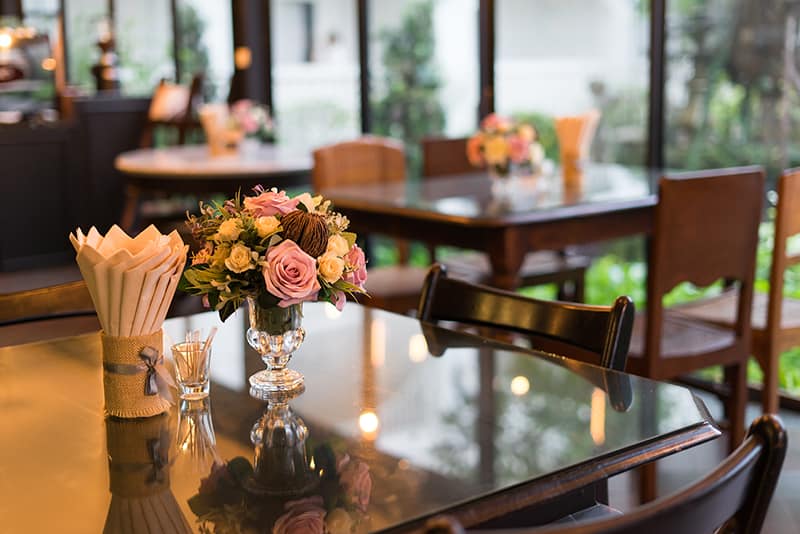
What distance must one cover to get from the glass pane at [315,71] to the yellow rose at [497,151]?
2.61 m

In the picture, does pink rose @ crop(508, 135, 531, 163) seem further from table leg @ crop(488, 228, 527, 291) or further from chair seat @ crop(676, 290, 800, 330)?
chair seat @ crop(676, 290, 800, 330)

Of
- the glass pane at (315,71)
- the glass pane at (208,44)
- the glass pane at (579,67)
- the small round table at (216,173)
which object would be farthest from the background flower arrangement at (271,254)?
the glass pane at (208,44)

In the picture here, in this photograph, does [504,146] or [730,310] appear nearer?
[730,310]

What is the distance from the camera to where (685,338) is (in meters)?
3.05

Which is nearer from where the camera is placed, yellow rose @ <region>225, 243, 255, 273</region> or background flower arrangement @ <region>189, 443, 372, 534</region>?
background flower arrangement @ <region>189, 443, 372, 534</region>

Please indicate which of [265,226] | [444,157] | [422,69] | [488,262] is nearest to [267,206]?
[265,226]

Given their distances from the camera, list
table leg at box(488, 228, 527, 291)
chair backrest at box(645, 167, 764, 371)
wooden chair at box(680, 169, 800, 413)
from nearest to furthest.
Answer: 1. chair backrest at box(645, 167, 764, 371)
2. wooden chair at box(680, 169, 800, 413)
3. table leg at box(488, 228, 527, 291)

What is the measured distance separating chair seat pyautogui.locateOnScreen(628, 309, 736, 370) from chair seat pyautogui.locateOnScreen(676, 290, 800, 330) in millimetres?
28

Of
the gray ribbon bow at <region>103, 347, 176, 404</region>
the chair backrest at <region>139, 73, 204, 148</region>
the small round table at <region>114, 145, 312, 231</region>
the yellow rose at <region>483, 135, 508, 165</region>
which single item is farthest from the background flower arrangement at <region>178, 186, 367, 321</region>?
the chair backrest at <region>139, 73, 204, 148</region>

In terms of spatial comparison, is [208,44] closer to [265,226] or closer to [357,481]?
[265,226]

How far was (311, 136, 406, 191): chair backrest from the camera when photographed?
3950mm

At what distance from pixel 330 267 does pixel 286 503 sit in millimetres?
421

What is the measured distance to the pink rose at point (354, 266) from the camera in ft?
5.14

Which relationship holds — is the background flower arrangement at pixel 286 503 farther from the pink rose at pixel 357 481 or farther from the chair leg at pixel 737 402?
the chair leg at pixel 737 402
